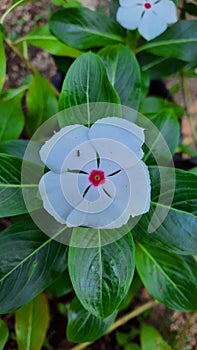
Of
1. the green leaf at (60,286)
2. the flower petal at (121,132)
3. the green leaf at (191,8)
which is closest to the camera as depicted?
the flower petal at (121,132)

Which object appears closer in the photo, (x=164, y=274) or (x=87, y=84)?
(x=87, y=84)

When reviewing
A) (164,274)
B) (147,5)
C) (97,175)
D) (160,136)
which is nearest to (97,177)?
(97,175)

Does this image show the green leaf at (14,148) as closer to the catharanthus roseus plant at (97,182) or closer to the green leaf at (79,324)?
the catharanthus roseus plant at (97,182)

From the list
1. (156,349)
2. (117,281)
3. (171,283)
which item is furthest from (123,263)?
(156,349)

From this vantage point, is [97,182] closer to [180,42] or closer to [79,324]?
[79,324]

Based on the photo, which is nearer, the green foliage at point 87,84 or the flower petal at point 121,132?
the flower petal at point 121,132

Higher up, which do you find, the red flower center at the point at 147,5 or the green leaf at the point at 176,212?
the red flower center at the point at 147,5

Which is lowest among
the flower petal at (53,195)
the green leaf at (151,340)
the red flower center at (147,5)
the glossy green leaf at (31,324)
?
the green leaf at (151,340)

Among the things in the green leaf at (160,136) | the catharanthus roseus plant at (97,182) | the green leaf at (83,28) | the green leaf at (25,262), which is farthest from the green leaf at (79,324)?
the green leaf at (83,28)
